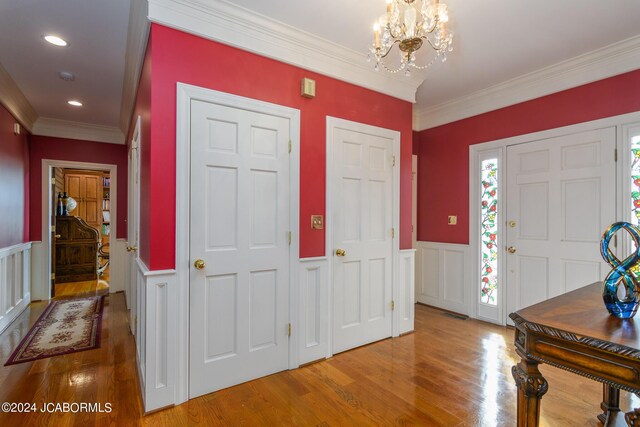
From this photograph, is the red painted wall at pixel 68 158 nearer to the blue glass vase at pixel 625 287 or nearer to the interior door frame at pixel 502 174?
the interior door frame at pixel 502 174

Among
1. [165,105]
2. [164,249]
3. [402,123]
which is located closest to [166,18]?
[165,105]

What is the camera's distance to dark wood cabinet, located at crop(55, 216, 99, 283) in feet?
19.7

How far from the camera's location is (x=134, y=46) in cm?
255

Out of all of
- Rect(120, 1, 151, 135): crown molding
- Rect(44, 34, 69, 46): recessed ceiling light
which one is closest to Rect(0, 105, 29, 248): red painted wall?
Rect(120, 1, 151, 135): crown molding

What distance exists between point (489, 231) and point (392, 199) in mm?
1426

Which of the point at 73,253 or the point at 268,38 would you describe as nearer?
the point at 268,38

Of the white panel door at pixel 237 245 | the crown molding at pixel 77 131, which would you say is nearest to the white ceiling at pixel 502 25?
the white panel door at pixel 237 245

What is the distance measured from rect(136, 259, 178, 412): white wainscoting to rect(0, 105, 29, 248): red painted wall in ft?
9.54

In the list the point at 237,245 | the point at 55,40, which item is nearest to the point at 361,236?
the point at 237,245

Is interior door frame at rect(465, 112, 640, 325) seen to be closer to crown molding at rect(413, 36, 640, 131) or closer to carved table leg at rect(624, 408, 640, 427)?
crown molding at rect(413, 36, 640, 131)

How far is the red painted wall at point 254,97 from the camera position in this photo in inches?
79.2

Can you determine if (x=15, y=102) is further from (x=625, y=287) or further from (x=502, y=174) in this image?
(x=502, y=174)

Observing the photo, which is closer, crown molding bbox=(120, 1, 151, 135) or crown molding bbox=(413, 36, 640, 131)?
crown molding bbox=(120, 1, 151, 135)

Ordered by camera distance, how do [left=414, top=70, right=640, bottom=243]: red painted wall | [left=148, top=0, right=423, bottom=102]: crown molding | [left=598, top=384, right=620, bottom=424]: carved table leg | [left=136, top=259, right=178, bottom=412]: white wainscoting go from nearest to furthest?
[left=598, top=384, right=620, bottom=424]: carved table leg, [left=136, top=259, right=178, bottom=412]: white wainscoting, [left=148, top=0, right=423, bottom=102]: crown molding, [left=414, top=70, right=640, bottom=243]: red painted wall
